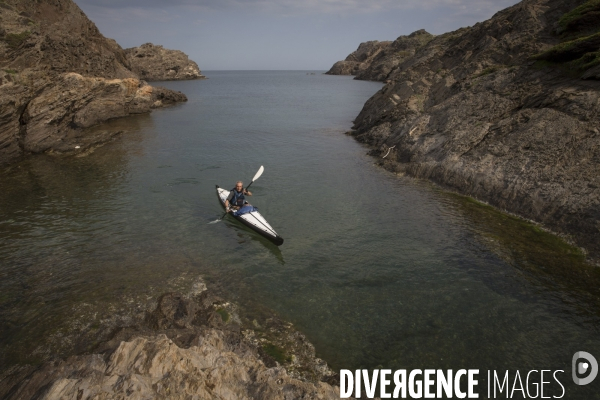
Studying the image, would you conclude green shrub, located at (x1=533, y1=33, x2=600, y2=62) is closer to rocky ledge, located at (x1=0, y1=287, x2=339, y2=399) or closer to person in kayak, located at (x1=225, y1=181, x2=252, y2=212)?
person in kayak, located at (x1=225, y1=181, x2=252, y2=212)

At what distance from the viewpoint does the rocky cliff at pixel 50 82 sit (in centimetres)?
2931

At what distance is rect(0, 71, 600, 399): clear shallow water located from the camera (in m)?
11.3

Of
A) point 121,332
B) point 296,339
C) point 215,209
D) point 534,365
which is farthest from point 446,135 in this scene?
point 121,332

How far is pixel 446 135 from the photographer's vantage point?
26656 millimetres

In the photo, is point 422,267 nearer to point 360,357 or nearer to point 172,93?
point 360,357

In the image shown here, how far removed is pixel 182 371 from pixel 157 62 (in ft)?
437

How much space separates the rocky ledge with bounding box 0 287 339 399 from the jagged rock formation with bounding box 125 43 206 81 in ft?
394

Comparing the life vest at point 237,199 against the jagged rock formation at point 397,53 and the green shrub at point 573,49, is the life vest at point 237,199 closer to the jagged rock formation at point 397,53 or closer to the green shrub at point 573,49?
the green shrub at point 573,49

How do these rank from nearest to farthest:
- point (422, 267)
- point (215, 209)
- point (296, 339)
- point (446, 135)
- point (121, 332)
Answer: point (121, 332)
point (296, 339)
point (422, 267)
point (215, 209)
point (446, 135)

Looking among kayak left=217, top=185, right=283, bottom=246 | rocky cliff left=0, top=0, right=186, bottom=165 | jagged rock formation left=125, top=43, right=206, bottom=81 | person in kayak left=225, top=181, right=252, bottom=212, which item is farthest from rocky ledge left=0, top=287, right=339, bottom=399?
jagged rock formation left=125, top=43, right=206, bottom=81

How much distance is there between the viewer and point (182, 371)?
7531 millimetres

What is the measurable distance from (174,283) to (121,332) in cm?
356

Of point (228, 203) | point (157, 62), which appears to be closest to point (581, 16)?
point (228, 203)

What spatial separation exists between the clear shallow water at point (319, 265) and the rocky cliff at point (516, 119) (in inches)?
71.4
